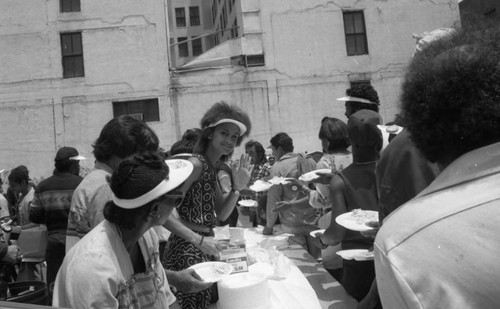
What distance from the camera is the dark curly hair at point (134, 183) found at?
1655 millimetres

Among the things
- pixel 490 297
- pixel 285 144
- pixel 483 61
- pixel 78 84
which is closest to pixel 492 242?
pixel 490 297

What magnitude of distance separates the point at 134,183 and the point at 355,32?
16.5 meters

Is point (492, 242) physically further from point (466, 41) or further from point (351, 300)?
point (351, 300)

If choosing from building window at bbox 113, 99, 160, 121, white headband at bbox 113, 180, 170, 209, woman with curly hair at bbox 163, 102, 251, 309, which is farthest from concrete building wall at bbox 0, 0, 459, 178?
white headband at bbox 113, 180, 170, 209

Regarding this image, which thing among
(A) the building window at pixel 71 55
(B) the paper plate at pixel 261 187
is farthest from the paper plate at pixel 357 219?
(A) the building window at pixel 71 55

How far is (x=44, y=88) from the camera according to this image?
50.6ft

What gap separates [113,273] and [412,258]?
1155 millimetres

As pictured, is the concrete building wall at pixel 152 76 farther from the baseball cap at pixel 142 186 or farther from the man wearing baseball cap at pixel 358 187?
the baseball cap at pixel 142 186

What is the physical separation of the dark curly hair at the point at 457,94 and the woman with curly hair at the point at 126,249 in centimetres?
109

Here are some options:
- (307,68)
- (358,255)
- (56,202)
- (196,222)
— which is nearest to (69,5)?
(307,68)

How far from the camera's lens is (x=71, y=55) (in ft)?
51.8

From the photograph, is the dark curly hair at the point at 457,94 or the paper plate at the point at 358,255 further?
the paper plate at the point at 358,255

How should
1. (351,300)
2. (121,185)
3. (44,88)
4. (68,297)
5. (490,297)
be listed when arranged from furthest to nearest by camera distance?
(44,88) < (351,300) < (121,185) < (68,297) < (490,297)

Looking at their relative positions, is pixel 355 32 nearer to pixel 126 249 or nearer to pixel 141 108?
pixel 141 108
